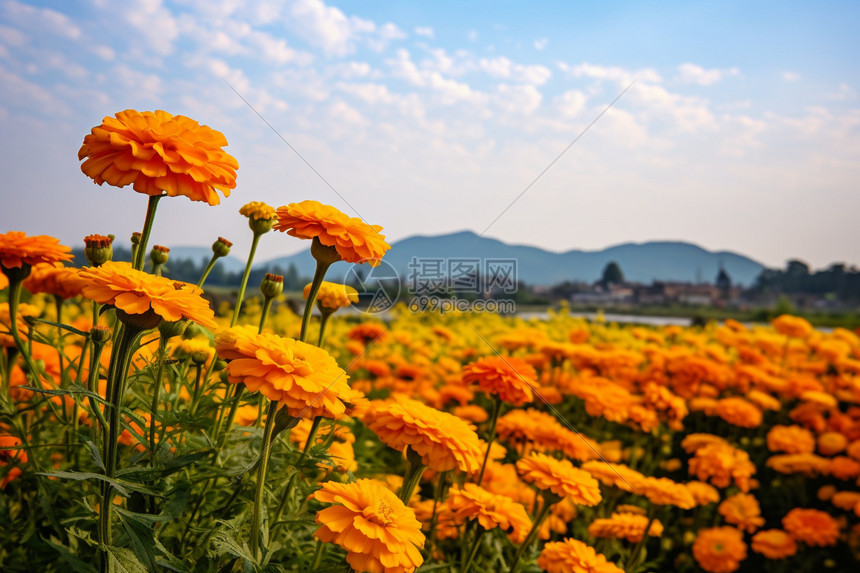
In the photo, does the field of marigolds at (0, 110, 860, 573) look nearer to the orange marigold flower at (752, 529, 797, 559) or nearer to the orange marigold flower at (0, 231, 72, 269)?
the orange marigold flower at (0, 231, 72, 269)

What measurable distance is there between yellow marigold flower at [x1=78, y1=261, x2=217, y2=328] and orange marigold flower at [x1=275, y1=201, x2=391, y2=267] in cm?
33

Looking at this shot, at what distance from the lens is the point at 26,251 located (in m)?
1.30

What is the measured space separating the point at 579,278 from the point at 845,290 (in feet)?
26.4

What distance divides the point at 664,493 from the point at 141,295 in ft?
5.99

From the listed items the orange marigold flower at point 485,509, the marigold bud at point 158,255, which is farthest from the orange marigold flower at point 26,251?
the orange marigold flower at point 485,509

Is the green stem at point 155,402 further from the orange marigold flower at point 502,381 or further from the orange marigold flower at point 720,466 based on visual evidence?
the orange marigold flower at point 720,466

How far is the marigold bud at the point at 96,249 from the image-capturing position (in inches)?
50.4

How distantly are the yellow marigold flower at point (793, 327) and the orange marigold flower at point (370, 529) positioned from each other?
4.51 m

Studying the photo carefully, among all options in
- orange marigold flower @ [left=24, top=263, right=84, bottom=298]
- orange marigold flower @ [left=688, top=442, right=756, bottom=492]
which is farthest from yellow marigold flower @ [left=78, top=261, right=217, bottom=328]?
orange marigold flower @ [left=688, top=442, right=756, bottom=492]

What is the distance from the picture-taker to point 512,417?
228cm

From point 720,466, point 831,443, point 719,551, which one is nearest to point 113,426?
point 720,466

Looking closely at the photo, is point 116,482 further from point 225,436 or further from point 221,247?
point 221,247

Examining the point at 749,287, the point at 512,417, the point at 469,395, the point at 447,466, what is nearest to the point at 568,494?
the point at 447,466

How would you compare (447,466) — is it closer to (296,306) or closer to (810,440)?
(810,440)
